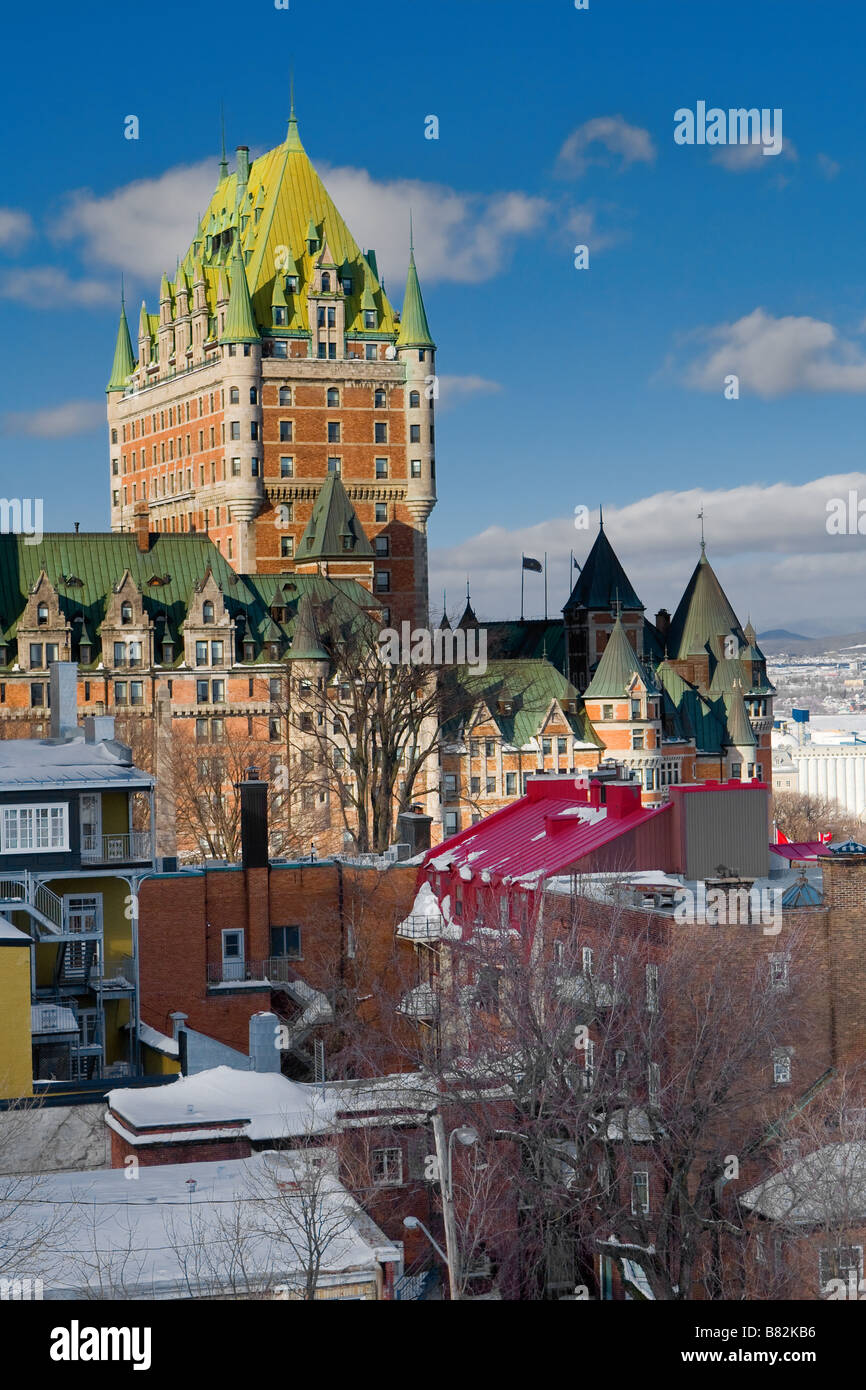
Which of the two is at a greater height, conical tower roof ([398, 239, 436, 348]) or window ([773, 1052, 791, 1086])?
conical tower roof ([398, 239, 436, 348])

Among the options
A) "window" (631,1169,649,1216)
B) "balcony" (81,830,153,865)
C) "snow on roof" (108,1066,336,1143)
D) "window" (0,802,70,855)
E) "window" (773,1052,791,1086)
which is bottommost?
"window" (631,1169,649,1216)

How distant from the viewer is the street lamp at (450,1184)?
2116cm

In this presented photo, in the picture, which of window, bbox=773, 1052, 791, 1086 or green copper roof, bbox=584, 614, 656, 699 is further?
green copper roof, bbox=584, 614, 656, 699

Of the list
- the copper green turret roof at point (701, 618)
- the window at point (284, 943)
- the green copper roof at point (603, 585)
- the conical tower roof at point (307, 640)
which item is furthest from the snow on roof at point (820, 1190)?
the copper green turret roof at point (701, 618)

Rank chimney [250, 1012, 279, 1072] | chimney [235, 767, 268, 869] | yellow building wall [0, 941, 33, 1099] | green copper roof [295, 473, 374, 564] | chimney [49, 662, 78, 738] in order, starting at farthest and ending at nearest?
green copper roof [295, 473, 374, 564] < chimney [49, 662, 78, 738] < chimney [235, 767, 268, 869] < yellow building wall [0, 941, 33, 1099] < chimney [250, 1012, 279, 1072]

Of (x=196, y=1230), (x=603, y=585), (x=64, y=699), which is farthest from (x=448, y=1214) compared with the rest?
(x=603, y=585)

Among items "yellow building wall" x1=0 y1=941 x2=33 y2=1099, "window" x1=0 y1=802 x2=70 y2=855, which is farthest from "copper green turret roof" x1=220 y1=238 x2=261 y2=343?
"yellow building wall" x1=0 y1=941 x2=33 y2=1099

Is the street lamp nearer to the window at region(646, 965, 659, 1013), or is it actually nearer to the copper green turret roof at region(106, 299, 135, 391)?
the window at region(646, 965, 659, 1013)

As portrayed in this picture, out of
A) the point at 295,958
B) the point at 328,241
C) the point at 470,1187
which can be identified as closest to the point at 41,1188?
the point at 470,1187

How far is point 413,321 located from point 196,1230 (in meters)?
106

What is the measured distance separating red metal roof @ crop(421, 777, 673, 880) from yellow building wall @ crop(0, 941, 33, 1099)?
10.0 metres

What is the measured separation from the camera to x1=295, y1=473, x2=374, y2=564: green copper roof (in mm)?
112562

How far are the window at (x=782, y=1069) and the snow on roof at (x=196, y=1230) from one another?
822cm
